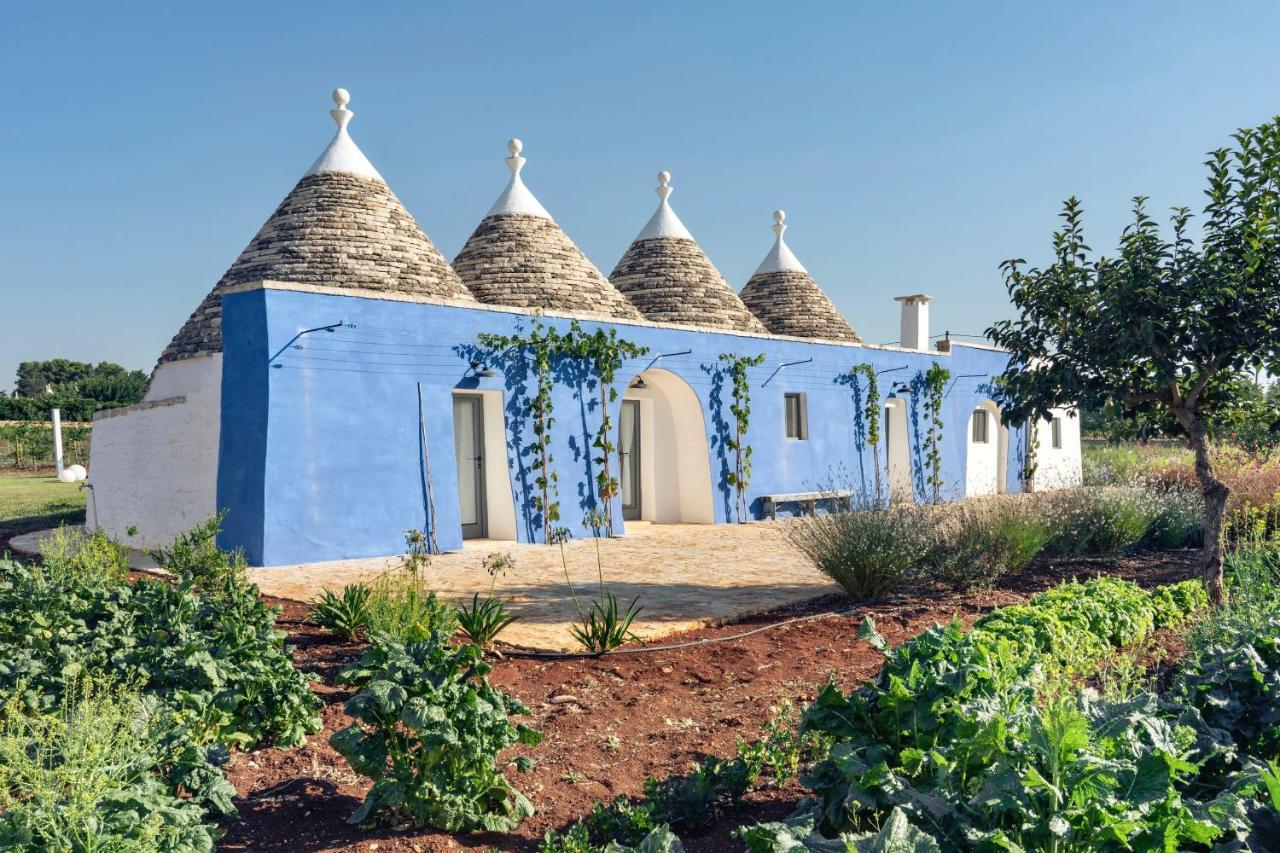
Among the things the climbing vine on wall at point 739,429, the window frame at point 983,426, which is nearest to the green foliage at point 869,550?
the climbing vine on wall at point 739,429

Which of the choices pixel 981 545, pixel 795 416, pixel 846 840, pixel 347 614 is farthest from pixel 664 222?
pixel 846 840

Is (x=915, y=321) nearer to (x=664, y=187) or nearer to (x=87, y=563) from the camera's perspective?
(x=664, y=187)

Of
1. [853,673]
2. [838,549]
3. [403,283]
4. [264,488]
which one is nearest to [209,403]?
[264,488]

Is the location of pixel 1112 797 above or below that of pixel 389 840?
above

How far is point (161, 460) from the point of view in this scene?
12.1 meters

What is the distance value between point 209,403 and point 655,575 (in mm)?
6113

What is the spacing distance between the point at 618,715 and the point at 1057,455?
872 inches

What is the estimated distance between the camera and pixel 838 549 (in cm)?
815

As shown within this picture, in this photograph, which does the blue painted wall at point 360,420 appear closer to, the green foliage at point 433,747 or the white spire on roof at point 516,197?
the white spire on roof at point 516,197

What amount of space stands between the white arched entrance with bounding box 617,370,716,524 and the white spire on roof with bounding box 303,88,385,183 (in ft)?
18.4

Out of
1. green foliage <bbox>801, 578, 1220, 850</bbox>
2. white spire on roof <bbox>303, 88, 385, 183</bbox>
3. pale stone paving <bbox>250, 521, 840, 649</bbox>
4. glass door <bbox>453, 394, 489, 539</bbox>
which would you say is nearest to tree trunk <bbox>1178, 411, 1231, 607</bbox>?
pale stone paving <bbox>250, 521, 840, 649</bbox>

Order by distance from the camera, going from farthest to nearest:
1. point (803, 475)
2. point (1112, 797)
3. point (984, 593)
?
point (803, 475), point (984, 593), point (1112, 797)

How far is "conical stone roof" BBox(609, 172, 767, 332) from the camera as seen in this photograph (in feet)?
59.6

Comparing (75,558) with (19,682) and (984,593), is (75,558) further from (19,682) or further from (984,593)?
(984,593)
